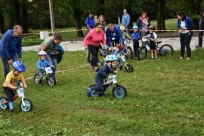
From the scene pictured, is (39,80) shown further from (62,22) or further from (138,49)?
(62,22)

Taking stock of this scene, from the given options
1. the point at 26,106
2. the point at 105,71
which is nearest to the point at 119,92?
the point at 105,71

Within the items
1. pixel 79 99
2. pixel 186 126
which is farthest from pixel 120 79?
pixel 186 126

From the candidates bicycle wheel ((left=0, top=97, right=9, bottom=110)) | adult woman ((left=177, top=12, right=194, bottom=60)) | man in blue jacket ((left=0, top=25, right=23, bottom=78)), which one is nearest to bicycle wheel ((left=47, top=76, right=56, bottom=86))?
man in blue jacket ((left=0, top=25, right=23, bottom=78))

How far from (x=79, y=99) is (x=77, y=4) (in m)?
20.5

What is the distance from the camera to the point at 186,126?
5.73 metres

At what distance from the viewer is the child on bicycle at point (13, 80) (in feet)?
23.3

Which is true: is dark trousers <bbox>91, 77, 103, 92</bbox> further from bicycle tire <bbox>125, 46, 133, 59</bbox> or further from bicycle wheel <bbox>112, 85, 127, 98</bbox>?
bicycle tire <bbox>125, 46, 133, 59</bbox>

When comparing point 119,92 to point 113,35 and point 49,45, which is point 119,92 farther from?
point 113,35

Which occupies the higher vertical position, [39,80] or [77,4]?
[77,4]

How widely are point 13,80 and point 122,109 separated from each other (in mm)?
2546

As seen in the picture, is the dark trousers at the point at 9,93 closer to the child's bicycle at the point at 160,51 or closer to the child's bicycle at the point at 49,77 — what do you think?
the child's bicycle at the point at 49,77

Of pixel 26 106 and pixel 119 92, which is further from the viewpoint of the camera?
pixel 119 92

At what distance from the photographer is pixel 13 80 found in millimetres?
7332

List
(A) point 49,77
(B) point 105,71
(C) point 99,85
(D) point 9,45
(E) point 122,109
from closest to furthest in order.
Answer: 1. (E) point 122,109
2. (B) point 105,71
3. (C) point 99,85
4. (D) point 9,45
5. (A) point 49,77
